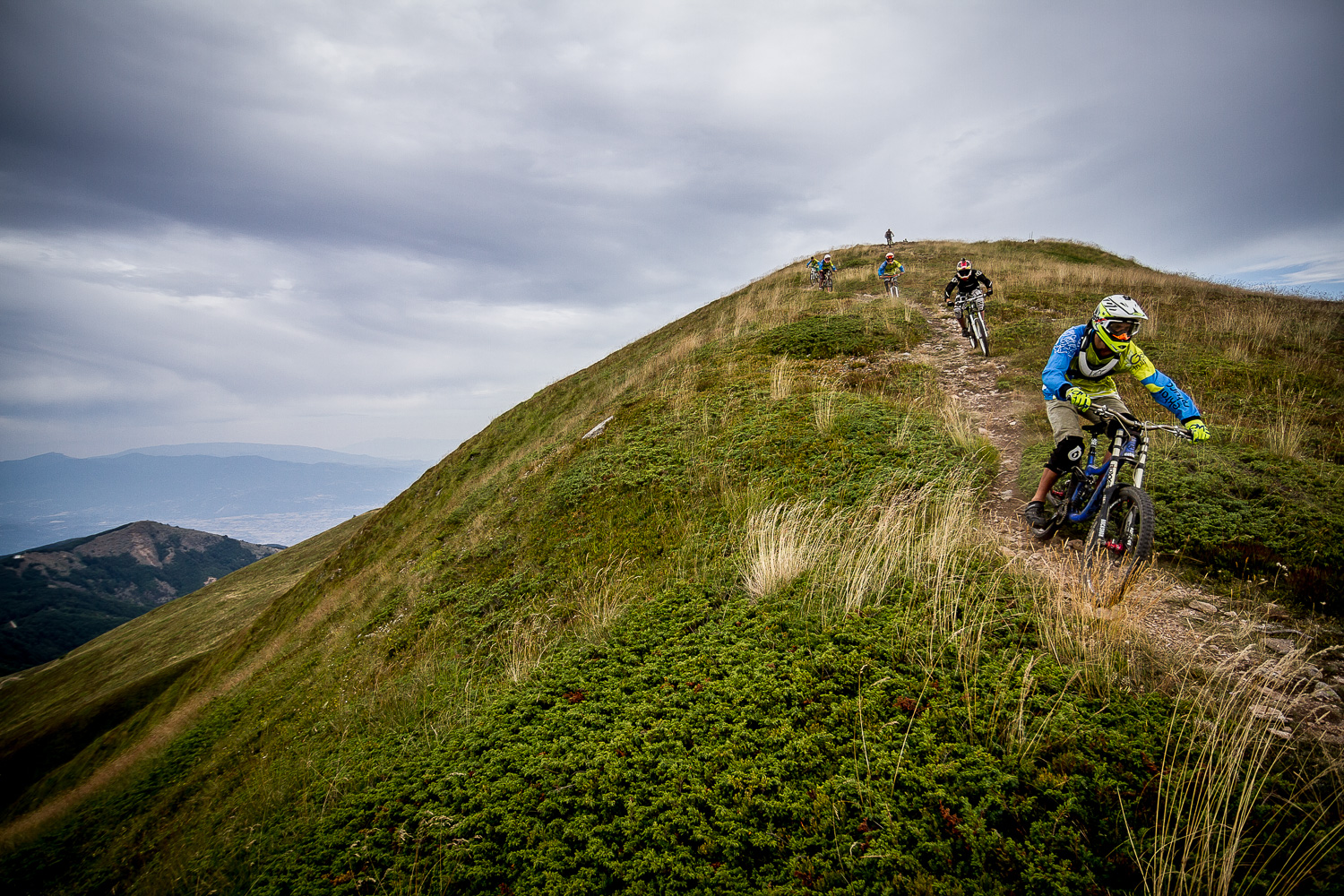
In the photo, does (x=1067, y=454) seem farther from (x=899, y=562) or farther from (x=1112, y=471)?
(x=899, y=562)

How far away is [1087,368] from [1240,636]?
147 inches

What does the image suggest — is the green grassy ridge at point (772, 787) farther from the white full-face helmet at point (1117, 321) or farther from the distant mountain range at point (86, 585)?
the distant mountain range at point (86, 585)

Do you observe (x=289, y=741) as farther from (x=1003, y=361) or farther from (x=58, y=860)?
(x=1003, y=361)

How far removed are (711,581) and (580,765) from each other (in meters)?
2.52

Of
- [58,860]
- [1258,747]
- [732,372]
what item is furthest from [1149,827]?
[58,860]

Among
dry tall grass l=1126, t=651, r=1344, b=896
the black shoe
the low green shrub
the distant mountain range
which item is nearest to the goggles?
the black shoe

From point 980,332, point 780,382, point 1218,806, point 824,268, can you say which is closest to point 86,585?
point 824,268

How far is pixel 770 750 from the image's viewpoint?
323 centimetres

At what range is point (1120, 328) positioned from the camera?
19.8ft

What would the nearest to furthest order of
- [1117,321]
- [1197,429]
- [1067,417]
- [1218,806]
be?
[1218,806] → [1197,429] → [1117,321] → [1067,417]

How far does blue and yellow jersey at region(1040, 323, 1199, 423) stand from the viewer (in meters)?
6.03

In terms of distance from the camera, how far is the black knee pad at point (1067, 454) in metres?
6.27

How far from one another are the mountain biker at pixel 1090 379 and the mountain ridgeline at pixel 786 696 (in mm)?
1088

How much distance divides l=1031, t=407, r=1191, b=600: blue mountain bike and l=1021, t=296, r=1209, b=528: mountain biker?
0.16 m
